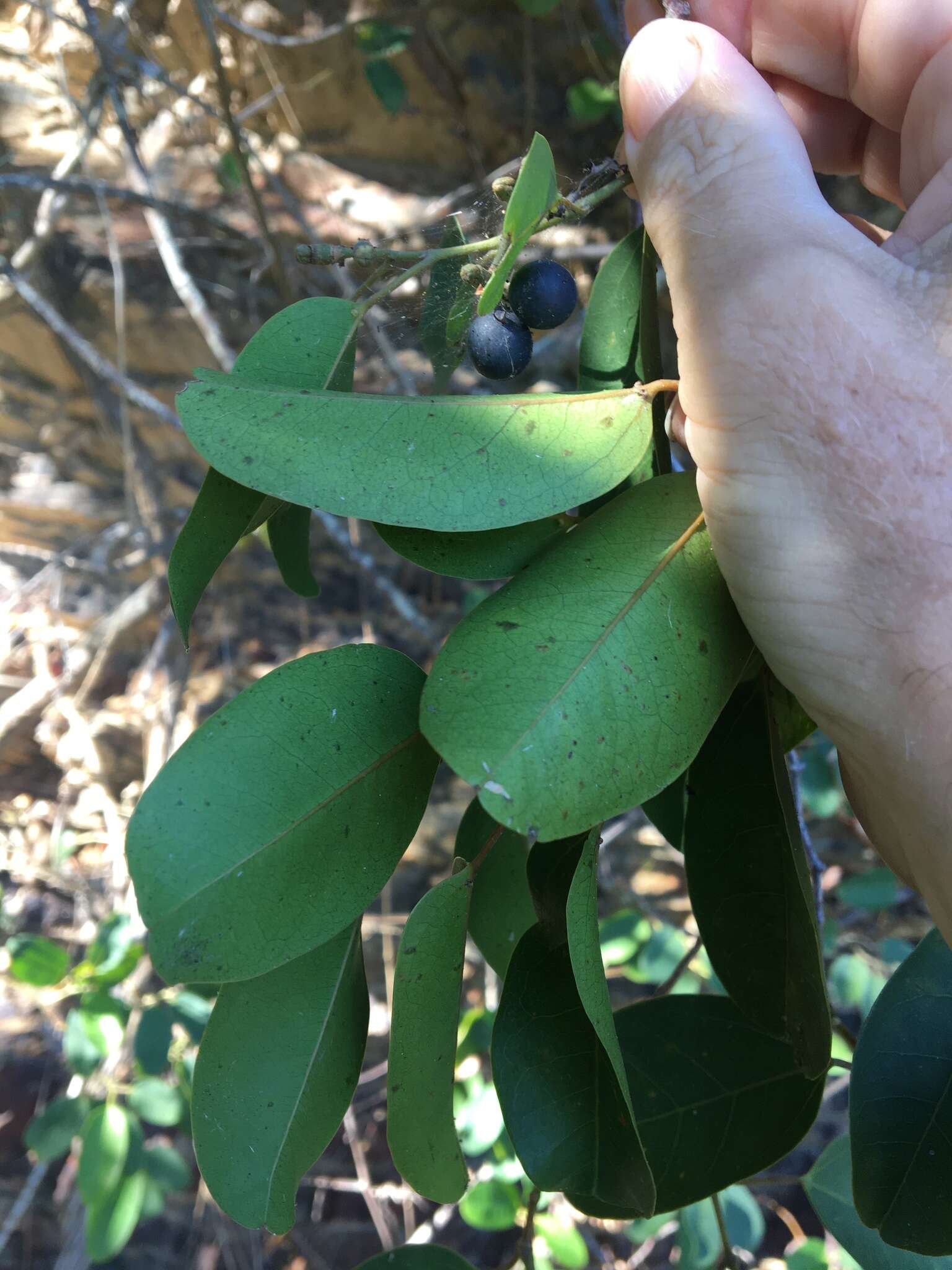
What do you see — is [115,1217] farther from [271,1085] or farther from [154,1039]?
[271,1085]

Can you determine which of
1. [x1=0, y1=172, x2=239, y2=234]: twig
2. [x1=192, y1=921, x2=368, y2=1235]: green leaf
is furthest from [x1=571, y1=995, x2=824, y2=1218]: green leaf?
[x1=0, y1=172, x2=239, y2=234]: twig

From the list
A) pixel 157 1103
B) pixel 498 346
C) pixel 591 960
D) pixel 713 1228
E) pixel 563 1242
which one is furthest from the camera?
pixel 157 1103

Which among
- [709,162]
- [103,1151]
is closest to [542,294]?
[709,162]

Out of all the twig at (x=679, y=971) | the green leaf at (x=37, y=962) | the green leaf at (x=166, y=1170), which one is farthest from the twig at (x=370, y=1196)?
the twig at (x=679, y=971)

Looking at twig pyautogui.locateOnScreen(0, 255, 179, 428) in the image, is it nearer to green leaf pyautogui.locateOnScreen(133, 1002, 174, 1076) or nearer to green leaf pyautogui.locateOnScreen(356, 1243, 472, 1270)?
green leaf pyautogui.locateOnScreen(133, 1002, 174, 1076)

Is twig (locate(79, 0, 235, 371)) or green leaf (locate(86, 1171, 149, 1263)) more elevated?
twig (locate(79, 0, 235, 371))

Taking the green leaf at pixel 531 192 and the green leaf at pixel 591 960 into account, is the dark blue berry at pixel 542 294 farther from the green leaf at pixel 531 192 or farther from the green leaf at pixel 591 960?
the green leaf at pixel 591 960

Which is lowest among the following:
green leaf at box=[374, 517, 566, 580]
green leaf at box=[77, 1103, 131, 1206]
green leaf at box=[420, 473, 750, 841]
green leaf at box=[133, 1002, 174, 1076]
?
green leaf at box=[77, 1103, 131, 1206]
